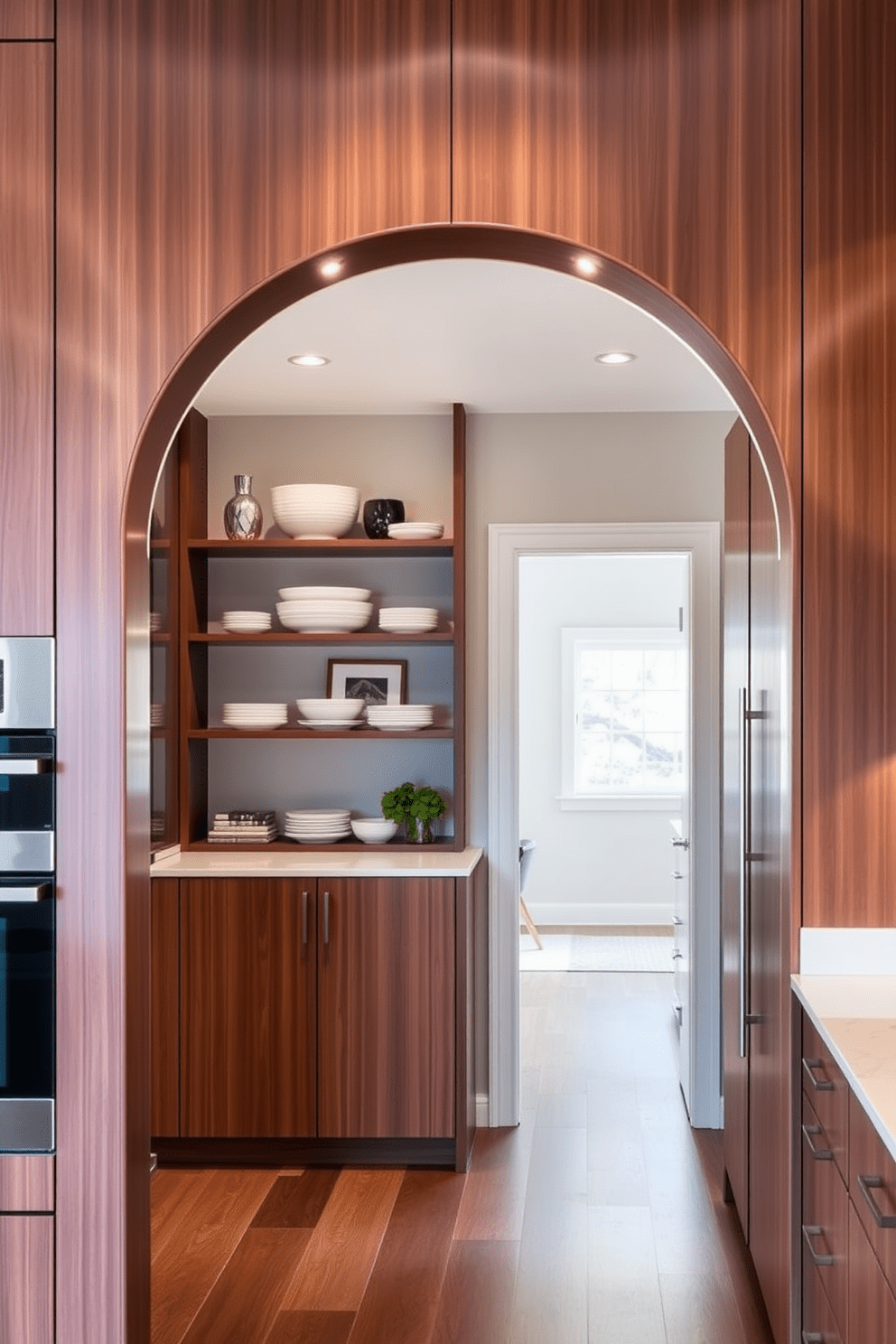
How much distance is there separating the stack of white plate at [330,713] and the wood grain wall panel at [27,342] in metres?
2.41

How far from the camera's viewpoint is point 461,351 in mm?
3928

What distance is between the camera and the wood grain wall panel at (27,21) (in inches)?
85.9

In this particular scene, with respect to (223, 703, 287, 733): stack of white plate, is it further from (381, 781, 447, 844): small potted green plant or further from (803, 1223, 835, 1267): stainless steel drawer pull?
(803, 1223, 835, 1267): stainless steel drawer pull

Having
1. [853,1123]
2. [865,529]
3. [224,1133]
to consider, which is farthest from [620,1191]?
[865,529]

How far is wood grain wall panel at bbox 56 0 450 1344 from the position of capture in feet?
7.05

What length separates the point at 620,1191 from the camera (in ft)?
12.8

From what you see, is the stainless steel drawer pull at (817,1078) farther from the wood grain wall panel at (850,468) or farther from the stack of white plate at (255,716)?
the stack of white plate at (255,716)

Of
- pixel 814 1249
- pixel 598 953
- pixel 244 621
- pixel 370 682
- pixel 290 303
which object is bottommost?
pixel 598 953

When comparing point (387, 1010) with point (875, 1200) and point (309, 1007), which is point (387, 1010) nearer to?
point (309, 1007)

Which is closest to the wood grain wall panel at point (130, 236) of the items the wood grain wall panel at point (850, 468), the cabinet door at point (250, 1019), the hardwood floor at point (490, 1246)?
the wood grain wall panel at point (850, 468)

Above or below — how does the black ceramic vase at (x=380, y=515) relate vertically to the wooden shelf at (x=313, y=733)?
above

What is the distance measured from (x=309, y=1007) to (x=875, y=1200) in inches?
106

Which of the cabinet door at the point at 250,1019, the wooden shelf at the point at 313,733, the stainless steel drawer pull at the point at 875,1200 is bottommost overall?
the cabinet door at the point at 250,1019

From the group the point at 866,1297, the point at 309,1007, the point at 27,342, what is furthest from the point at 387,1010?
the point at 27,342
